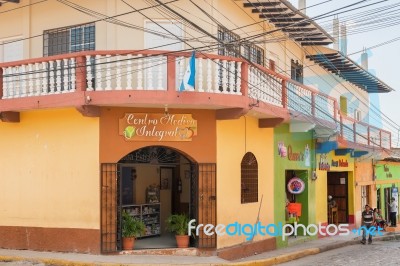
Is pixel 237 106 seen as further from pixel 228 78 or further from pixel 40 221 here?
pixel 40 221

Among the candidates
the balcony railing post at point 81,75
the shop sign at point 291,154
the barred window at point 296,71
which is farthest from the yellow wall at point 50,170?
the barred window at point 296,71

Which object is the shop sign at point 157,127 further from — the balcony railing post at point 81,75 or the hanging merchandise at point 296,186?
the hanging merchandise at point 296,186

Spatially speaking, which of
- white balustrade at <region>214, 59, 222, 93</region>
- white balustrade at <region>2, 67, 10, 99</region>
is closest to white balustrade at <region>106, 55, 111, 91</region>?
white balustrade at <region>214, 59, 222, 93</region>

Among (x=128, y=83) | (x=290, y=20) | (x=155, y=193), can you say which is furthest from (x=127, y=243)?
(x=290, y=20)

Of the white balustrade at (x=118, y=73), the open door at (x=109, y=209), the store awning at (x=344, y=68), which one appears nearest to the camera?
the white balustrade at (x=118, y=73)

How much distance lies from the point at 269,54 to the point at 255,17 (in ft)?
4.90

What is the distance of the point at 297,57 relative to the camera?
2127 centimetres

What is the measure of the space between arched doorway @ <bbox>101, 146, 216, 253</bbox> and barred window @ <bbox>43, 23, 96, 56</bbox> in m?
3.09

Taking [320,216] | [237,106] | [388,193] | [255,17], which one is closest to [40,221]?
[237,106]

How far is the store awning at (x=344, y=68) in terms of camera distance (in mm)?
21969

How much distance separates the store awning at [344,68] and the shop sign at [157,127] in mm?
9419

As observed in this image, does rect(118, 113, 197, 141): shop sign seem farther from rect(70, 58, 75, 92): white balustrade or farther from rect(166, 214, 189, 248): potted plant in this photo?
rect(166, 214, 189, 248): potted plant

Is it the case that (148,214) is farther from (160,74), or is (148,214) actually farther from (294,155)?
(294,155)

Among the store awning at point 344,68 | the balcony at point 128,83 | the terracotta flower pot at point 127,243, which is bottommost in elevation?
the terracotta flower pot at point 127,243
